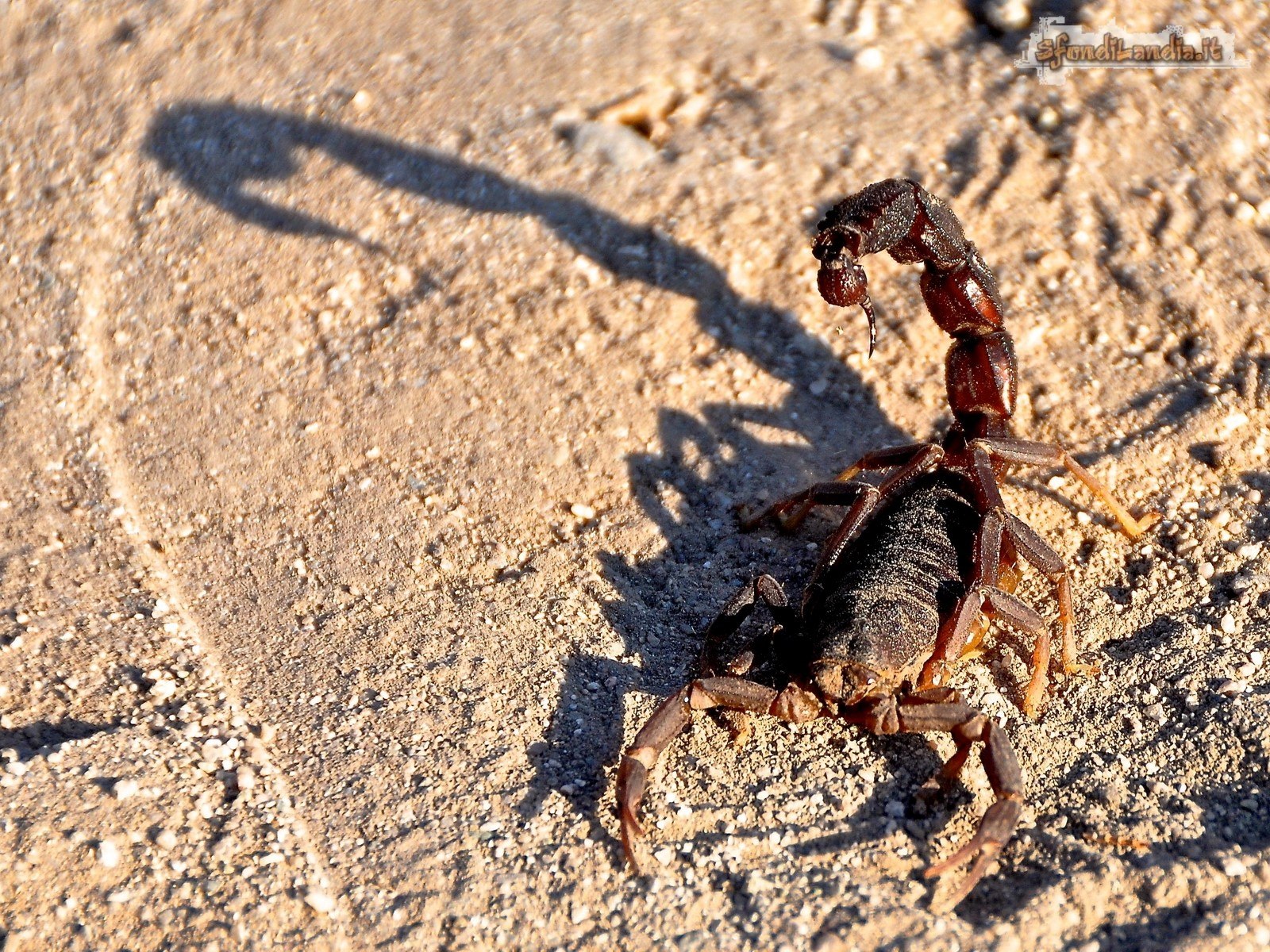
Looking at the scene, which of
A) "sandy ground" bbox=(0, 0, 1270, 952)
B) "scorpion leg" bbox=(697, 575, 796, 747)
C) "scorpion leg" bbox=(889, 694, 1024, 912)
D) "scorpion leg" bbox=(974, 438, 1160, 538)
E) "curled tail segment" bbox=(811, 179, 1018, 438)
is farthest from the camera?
"scorpion leg" bbox=(974, 438, 1160, 538)

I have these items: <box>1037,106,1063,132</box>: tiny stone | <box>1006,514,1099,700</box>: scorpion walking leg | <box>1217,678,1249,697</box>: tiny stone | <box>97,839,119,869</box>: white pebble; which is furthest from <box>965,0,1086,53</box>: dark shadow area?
<box>97,839,119,869</box>: white pebble

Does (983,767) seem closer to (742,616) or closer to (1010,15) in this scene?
(742,616)

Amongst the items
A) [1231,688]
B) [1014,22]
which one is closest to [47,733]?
[1231,688]

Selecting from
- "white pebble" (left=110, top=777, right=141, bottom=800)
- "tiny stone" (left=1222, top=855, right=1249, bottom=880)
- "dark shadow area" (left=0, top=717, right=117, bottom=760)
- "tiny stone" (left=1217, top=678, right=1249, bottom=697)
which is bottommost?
"tiny stone" (left=1217, top=678, right=1249, bottom=697)

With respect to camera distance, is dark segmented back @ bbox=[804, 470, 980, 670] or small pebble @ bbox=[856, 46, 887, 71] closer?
dark segmented back @ bbox=[804, 470, 980, 670]

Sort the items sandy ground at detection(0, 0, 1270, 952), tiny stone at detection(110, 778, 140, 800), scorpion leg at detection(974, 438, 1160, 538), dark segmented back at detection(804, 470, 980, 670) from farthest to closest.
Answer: scorpion leg at detection(974, 438, 1160, 538), dark segmented back at detection(804, 470, 980, 670), tiny stone at detection(110, 778, 140, 800), sandy ground at detection(0, 0, 1270, 952)

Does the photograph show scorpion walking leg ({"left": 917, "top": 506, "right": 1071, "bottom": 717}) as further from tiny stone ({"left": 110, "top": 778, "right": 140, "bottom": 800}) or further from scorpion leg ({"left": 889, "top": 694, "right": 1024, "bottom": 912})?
tiny stone ({"left": 110, "top": 778, "right": 140, "bottom": 800})

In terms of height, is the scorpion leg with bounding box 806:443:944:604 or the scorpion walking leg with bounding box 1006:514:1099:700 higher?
the scorpion leg with bounding box 806:443:944:604
